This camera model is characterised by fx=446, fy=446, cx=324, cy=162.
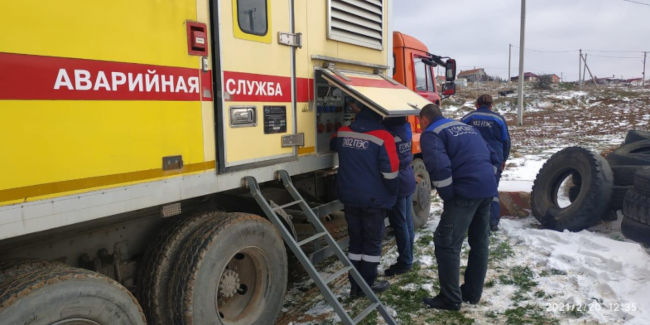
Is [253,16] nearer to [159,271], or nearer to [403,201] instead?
[159,271]

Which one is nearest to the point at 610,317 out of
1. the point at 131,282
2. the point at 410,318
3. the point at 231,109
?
the point at 410,318

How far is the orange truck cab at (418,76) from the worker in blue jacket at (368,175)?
177cm

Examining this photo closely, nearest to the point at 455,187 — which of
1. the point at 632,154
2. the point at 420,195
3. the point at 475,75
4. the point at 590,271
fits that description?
the point at 590,271

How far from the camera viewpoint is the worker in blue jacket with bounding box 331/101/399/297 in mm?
4008

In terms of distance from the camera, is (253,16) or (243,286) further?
(243,286)

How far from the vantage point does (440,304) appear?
12.9 ft

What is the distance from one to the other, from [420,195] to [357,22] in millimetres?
2654

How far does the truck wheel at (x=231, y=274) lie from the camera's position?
2809 mm

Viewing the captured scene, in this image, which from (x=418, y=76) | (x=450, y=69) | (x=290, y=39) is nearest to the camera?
(x=290, y=39)

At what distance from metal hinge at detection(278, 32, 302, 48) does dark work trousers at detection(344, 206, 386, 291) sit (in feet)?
5.22

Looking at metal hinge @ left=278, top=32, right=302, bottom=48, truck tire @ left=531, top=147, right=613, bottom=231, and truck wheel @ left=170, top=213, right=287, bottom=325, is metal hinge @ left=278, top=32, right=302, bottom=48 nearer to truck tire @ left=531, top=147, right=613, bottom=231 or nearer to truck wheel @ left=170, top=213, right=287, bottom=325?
truck wheel @ left=170, top=213, right=287, bottom=325

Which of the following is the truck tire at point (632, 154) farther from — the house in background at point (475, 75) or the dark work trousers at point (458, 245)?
the house in background at point (475, 75)

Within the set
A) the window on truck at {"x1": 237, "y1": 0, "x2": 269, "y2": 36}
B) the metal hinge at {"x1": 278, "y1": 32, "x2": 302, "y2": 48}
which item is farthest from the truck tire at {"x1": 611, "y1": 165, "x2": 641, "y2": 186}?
the window on truck at {"x1": 237, "y1": 0, "x2": 269, "y2": 36}

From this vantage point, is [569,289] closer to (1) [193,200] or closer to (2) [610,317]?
(2) [610,317]
